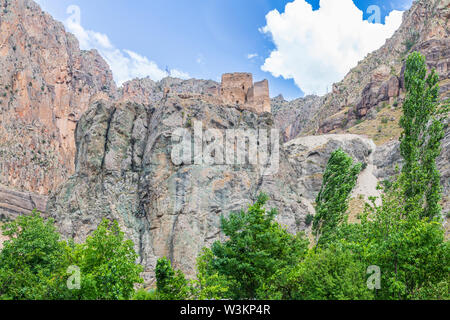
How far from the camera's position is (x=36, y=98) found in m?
102

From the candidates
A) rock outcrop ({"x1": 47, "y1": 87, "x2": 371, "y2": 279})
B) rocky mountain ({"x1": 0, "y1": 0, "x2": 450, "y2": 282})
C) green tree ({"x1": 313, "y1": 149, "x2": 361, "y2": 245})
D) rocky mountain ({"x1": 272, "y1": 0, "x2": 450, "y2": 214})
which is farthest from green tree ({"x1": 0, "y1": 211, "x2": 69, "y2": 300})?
rocky mountain ({"x1": 272, "y1": 0, "x2": 450, "y2": 214})

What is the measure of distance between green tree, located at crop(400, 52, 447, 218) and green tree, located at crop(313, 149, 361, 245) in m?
6.03

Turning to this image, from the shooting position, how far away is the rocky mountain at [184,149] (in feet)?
137

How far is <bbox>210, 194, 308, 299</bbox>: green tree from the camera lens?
18.4 meters

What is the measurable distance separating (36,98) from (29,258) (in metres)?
91.6

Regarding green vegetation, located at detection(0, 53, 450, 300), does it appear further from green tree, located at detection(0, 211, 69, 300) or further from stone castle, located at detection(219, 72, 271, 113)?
stone castle, located at detection(219, 72, 271, 113)

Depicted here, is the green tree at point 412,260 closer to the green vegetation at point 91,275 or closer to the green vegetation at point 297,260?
the green vegetation at point 297,260

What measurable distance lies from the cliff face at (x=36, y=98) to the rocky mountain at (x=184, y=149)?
0.34 metres

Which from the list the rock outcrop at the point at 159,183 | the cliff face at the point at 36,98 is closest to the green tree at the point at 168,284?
the rock outcrop at the point at 159,183

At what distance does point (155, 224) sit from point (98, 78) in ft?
416

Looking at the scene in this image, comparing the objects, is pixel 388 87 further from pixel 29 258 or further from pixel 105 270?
pixel 105 270

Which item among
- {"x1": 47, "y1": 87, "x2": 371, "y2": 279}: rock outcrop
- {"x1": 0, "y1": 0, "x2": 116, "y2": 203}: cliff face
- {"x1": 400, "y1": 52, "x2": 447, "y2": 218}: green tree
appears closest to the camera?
{"x1": 400, "y1": 52, "x2": 447, "y2": 218}: green tree

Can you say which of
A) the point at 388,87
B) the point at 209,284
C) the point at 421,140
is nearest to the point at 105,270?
the point at 209,284
